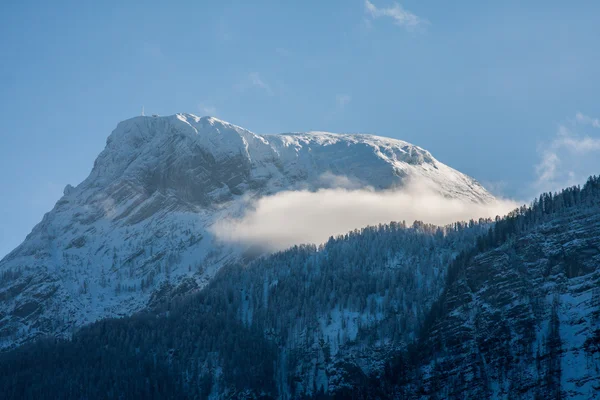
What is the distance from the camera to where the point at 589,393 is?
198 meters
